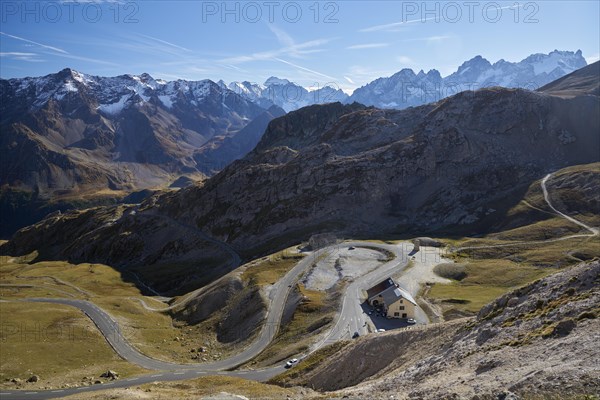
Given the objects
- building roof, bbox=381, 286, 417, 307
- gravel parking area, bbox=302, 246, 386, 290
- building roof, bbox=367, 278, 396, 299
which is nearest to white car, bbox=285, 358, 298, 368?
building roof, bbox=381, 286, 417, 307

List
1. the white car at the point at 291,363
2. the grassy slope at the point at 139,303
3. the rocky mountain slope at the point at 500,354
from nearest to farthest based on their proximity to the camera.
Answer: the rocky mountain slope at the point at 500,354 → the white car at the point at 291,363 → the grassy slope at the point at 139,303

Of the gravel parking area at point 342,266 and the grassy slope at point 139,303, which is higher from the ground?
the gravel parking area at point 342,266

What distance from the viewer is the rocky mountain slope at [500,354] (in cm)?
2612

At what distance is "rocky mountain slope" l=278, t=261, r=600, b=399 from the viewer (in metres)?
26.1

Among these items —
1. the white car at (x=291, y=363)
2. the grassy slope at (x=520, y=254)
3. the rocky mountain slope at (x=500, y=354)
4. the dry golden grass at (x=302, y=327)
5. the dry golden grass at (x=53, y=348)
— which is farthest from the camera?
the grassy slope at (x=520, y=254)

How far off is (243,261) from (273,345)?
315ft

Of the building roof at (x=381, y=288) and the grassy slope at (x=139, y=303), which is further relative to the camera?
the building roof at (x=381, y=288)

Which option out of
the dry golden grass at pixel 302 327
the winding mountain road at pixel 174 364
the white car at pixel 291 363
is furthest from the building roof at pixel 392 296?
the white car at pixel 291 363

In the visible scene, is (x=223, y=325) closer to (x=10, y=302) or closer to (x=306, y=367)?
(x=306, y=367)

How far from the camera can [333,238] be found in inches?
5738

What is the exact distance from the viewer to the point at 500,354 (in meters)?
33.1

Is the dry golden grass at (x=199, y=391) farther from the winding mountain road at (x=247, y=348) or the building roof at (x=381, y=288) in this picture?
the building roof at (x=381, y=288)

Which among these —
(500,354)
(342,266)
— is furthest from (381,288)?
(500,354)

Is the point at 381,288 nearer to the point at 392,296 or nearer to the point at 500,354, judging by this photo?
the point at 392,296
